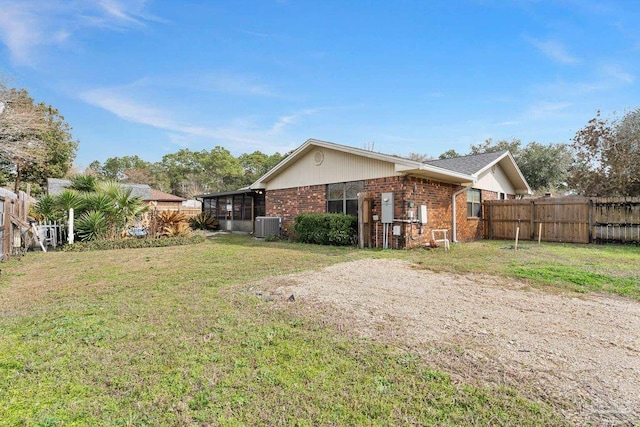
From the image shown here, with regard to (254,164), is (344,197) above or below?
below

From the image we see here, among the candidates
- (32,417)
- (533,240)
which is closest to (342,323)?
(32,417)

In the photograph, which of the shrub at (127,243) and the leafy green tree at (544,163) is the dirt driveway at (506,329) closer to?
the shrub at (127,243)

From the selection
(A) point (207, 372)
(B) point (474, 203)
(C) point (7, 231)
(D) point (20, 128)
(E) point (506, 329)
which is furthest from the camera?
(D) point (20, 128)

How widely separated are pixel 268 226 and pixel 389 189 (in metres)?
5.71

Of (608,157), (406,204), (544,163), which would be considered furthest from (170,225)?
(544,163)

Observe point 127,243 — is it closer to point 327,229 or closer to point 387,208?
point 327,229

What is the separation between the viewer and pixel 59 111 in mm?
26156

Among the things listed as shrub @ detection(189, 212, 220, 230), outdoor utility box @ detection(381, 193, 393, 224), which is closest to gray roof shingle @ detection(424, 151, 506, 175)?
outdoor utility box @ detection(381, 193, 393, 224)

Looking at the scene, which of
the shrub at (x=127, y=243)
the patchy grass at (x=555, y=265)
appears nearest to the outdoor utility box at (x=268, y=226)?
the shrub at (x=127, y=243)

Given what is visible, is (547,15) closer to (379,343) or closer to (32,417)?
(379,343)

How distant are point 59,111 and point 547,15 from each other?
108 feet

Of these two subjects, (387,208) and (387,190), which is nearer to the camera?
(387,208)

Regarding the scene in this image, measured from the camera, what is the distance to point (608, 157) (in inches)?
582

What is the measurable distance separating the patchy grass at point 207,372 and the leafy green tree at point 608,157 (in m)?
17.0
